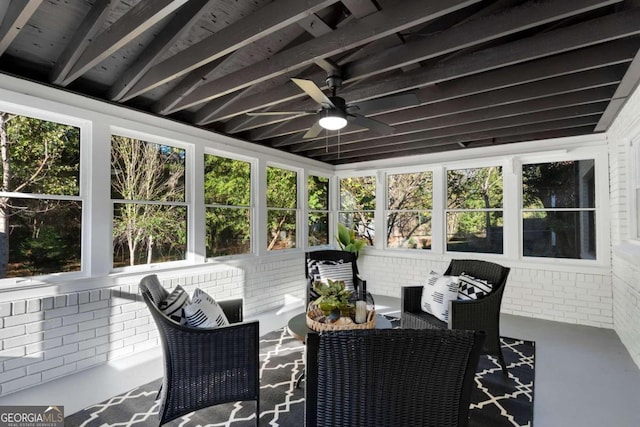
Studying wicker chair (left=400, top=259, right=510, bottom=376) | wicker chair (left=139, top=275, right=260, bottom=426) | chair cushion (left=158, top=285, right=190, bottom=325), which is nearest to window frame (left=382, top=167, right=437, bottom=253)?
wicker chair (left=400, top=259, right=510, bottom=376)

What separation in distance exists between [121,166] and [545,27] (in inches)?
162

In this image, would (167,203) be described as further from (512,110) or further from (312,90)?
(512,110)

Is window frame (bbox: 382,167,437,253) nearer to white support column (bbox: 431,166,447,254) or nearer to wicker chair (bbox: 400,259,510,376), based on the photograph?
Answer: white support column (bbox: 431,166,447,254)

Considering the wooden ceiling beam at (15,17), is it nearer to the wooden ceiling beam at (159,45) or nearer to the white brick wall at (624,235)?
the wooden ceiling beam at (159,45)

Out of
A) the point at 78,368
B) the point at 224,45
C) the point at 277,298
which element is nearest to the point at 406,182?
the point at 277,298

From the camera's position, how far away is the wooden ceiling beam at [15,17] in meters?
1.85

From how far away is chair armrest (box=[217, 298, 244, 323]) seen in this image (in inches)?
110

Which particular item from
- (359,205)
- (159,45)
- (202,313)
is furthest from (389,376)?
(359,205)

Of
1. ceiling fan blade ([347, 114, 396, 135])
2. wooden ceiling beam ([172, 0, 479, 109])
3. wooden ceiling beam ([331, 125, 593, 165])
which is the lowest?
ceiling fan blade ([347, 114, 396, 135])

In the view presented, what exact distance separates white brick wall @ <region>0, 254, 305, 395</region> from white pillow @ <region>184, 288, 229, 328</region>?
146 cm

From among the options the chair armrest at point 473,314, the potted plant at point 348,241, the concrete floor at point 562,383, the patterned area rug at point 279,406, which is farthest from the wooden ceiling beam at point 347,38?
the potted plant at point 348,241

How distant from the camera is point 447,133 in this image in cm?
442

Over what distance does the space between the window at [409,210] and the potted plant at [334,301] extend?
330cm

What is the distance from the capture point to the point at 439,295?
10.1 feet
